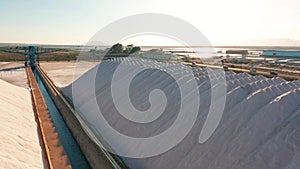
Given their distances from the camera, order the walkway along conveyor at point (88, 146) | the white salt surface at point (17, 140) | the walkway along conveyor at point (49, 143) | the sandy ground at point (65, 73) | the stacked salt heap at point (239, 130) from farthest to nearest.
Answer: the sandy ground at point (65, 73)
the walkway along conveyor at point (49, 143)
the walkway along conveyor at point (88, 146)
the white salt surface at point (17, 140)
the stacked salt heap at point (239, 130)

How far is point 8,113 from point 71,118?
305 centimetres

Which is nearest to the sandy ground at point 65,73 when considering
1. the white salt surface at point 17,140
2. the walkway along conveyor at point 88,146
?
the walkway along conveyor at point 88,146

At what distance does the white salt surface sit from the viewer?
7.41m

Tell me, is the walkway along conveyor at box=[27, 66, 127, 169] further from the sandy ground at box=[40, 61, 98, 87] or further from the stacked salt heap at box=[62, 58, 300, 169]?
the sandy ground at box=[40, 61, 98, 87]

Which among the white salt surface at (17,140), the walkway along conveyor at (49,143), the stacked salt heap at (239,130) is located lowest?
the walkway along conveyor at (49,143)

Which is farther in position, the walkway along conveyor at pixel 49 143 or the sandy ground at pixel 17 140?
the walkway along conveyor at pixel 49 143

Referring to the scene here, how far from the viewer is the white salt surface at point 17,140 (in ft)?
24.3

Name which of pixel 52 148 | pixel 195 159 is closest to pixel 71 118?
pixel 52 148

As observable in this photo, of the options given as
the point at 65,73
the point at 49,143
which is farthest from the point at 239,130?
the point at 65,73

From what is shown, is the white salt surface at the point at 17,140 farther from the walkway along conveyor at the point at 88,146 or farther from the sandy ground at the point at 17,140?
the walkway along conveyor at the point at 88,146

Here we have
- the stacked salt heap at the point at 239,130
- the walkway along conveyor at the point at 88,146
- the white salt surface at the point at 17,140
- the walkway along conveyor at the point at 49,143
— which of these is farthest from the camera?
the walkway along conveyor at the point at 49,143

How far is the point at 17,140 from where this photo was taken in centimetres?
889

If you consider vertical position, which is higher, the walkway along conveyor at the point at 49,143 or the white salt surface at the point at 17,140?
the white salt surface at the point at 17,140

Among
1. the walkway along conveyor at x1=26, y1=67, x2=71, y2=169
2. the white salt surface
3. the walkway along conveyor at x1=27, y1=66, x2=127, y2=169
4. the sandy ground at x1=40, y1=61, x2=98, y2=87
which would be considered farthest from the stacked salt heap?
the sandy ground at x1=40, y1=61, x2=98, y2=87
